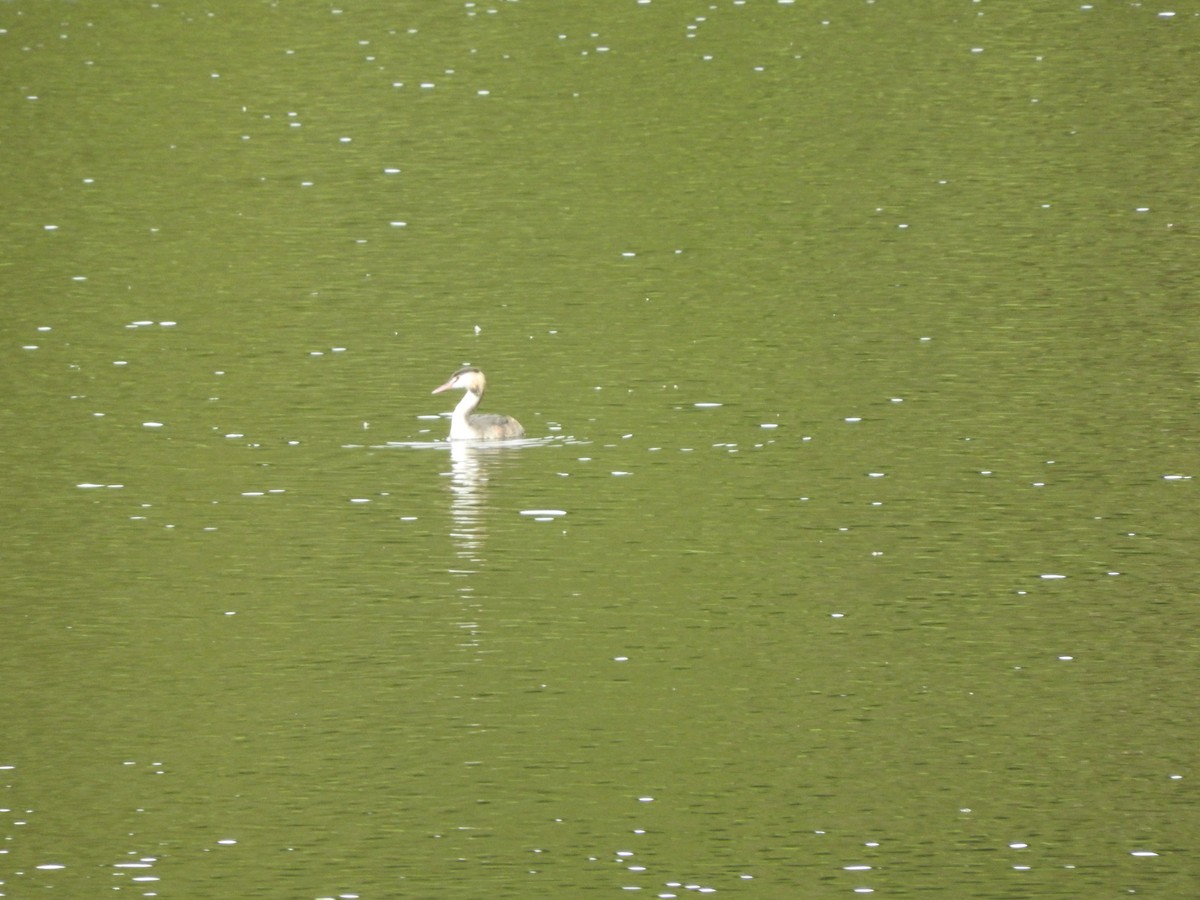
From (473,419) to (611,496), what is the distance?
7.54 ft

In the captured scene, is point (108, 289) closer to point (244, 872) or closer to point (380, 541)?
point (380, 541)

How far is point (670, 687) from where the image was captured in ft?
44.8

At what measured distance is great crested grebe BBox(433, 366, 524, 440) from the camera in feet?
63.8

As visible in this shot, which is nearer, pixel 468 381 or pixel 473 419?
pixel 473 419

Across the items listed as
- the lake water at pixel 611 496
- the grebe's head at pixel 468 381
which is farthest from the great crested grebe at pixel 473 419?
the lake water at pixel 611 496

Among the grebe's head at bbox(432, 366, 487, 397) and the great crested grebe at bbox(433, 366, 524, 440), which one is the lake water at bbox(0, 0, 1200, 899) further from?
the grebe's head at bbox(432, 366, 487, 397)

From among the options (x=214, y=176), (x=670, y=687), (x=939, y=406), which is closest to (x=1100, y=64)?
(x=214, y=176)

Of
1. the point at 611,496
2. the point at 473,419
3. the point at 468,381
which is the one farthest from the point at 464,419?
the point at 611,496

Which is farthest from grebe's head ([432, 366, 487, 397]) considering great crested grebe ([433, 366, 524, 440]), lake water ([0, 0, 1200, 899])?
lake water ([0, 0, 1200, 899])

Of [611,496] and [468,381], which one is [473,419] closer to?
[468,381]

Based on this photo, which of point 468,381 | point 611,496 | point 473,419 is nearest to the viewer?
point 611,496

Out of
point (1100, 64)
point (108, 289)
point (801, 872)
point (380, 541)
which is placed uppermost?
point (1100, 64)

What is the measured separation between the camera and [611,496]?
17.6 m

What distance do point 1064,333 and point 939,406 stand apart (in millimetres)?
2787
